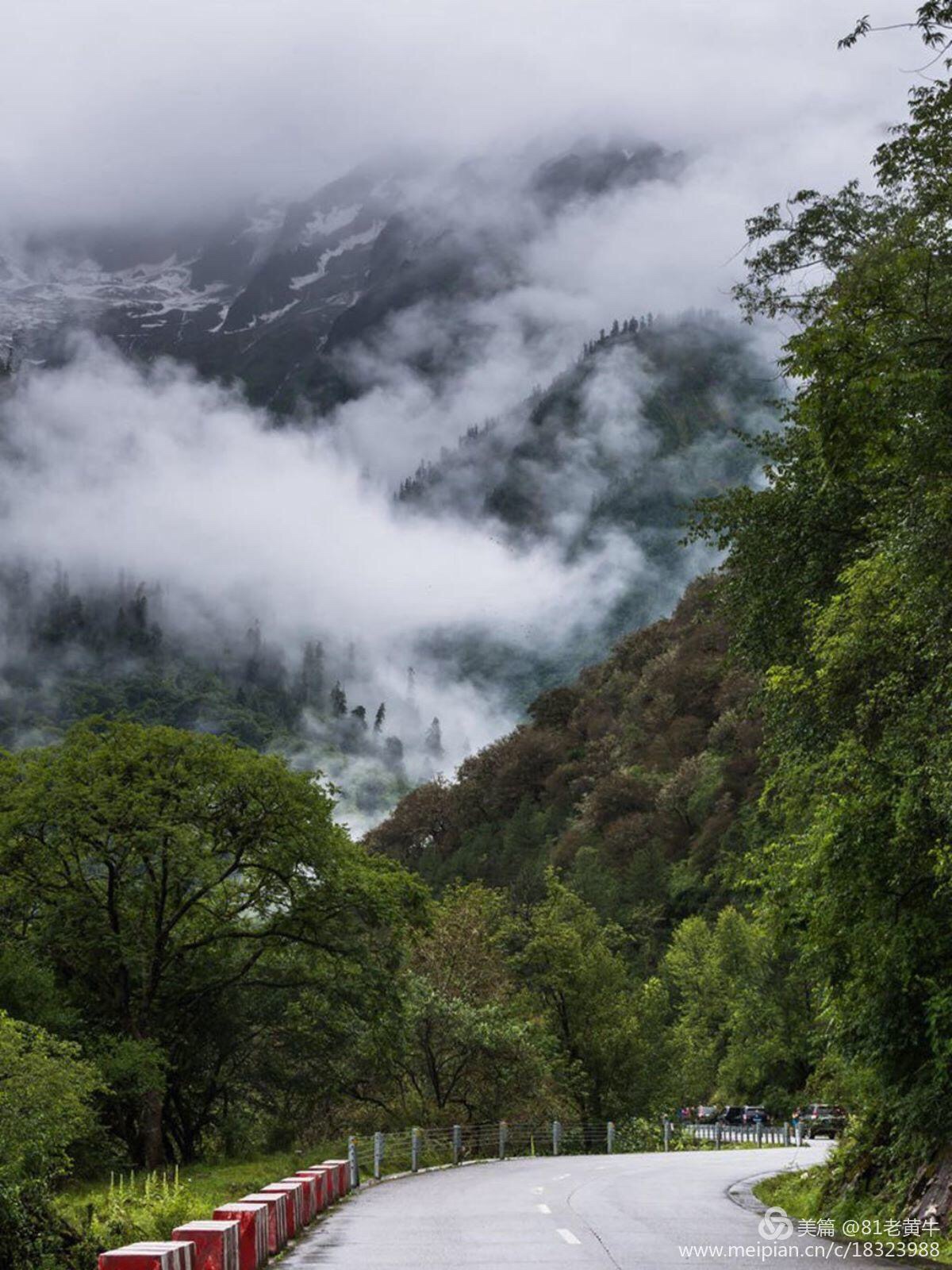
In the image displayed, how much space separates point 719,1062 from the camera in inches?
2990

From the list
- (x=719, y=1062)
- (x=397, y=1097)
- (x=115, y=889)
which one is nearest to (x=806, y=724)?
(x=115, y=889)

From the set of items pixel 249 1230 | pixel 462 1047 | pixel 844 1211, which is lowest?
pixel 844 1211

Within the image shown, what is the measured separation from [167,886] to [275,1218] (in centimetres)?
2299

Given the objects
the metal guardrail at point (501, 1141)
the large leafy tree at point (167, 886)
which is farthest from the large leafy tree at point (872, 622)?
the large leafy tree at point (167, 886)

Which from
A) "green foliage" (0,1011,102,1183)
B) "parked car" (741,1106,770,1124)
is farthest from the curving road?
"parked car" (741,1106,770,1124)

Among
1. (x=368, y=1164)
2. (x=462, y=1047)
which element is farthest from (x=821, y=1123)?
(x=368, y=1164)

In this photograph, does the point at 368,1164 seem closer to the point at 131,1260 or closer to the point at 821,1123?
the point at 131,1260

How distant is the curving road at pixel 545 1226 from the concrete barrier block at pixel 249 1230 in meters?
0.36

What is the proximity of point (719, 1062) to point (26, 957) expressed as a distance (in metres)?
51.4

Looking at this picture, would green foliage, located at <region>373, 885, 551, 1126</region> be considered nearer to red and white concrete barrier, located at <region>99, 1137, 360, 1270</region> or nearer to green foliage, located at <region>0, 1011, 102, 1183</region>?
green foliage, located at <region>0, 1011, 102, 1183</region>

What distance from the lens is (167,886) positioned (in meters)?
36.6

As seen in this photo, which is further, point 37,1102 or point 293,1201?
point 37,1102

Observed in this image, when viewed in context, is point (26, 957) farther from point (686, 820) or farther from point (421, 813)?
point (421, 813)

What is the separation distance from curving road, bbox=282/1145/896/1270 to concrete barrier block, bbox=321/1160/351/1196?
0.35m
